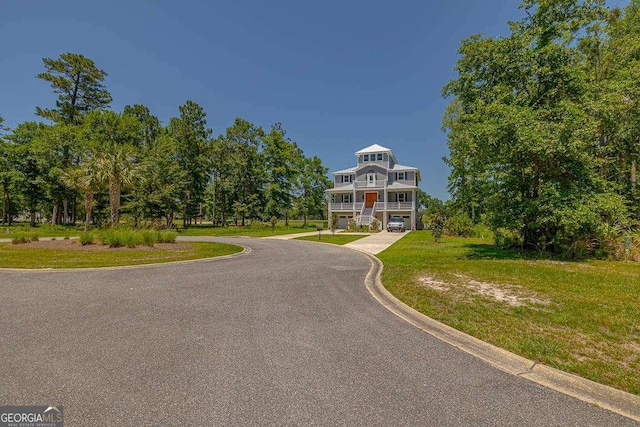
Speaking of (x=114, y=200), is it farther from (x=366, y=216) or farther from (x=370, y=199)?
(x=370, y=199)

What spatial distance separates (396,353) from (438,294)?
334cm

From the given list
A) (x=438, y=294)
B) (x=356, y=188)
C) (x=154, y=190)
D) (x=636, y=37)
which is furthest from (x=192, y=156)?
(x=636, y=37)

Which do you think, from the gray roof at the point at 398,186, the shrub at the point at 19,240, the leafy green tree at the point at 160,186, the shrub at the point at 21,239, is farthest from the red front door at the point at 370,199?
the shrub at the point at 19,240

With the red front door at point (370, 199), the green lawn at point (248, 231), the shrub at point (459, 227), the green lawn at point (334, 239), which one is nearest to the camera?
the green lawn at point (334, 239)

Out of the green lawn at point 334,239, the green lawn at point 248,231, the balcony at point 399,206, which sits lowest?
the green lawn at point 334,239

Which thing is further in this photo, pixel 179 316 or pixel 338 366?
pixel 179 316

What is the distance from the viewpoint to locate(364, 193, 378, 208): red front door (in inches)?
1480

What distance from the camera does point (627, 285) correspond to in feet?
24.1

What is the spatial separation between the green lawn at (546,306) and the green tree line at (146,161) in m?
24.3

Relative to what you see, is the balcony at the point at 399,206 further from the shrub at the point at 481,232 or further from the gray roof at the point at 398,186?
the shrub at the point at 481,232

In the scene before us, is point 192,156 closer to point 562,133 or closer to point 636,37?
point 562,133

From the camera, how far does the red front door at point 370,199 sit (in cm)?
3759

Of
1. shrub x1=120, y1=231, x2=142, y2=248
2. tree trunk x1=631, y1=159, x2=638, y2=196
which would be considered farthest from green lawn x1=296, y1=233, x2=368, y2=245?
tree trunk x1=631, y1=159, x2=638, y2=196

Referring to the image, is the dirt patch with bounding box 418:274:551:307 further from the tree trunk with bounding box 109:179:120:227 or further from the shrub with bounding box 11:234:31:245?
the shrub with bounding box 11:234:31:245
